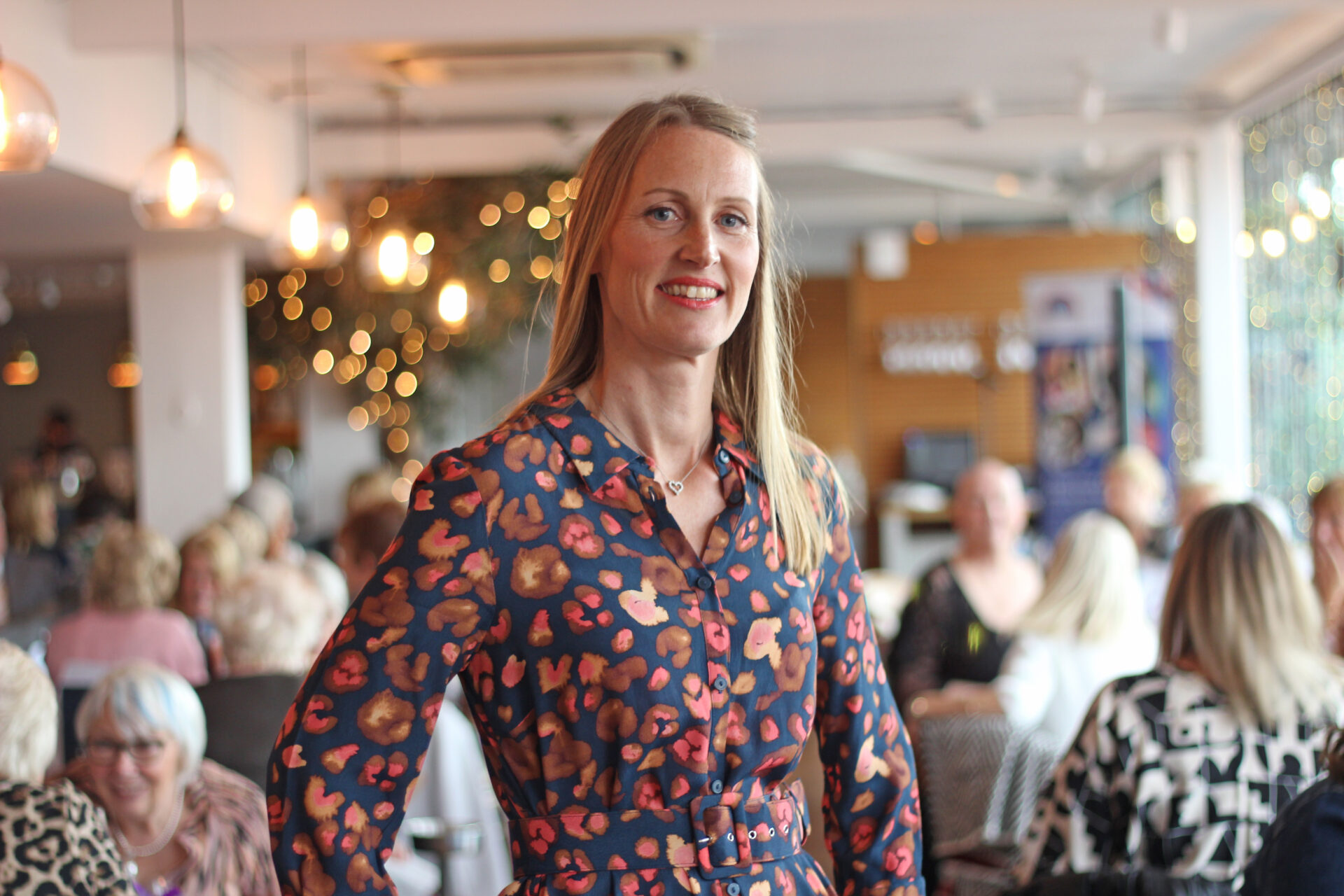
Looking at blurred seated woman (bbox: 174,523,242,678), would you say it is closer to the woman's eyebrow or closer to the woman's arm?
the woman's arm

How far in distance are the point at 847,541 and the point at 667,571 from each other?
27cm

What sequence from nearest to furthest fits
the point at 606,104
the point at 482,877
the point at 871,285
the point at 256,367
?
the point at 482,877
the point at 606,104
the point at 256,367
the point at 871,285

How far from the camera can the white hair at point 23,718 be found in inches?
92.7

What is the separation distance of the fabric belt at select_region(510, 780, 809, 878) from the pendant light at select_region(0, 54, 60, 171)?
2.69 m

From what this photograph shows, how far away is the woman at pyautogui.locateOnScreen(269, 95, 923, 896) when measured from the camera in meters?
1.17

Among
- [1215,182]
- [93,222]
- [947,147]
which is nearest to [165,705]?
[93,222]

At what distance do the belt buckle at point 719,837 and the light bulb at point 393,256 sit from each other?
Result: 599 cm

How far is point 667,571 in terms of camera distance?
126cm

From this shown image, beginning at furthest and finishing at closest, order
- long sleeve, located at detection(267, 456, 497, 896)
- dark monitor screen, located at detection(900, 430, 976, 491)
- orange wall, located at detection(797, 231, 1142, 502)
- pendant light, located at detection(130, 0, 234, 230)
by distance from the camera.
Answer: orange wall, located at detection(797, 231, 1142, 502), dark monitor screen, located at detection(900, 430, 976, 491), pendant light, located at detection(130, 0, 234, 230), long sleeve, located at detection(267, 456, 497, 896)

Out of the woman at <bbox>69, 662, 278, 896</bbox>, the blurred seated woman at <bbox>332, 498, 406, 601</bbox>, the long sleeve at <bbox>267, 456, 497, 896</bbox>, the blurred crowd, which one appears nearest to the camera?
the long sleeve at <bbox>267, 456, 497, 896</bbox>

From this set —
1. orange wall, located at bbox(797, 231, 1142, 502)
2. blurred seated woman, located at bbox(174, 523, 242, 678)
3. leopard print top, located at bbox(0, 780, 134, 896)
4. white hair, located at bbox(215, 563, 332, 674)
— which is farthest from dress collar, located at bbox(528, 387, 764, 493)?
orange wall, located at bbox(797, 231, 1142, 502)

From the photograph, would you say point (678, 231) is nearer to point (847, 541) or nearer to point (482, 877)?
point (847, 541)

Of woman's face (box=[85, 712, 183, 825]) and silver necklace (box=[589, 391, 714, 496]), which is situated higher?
silver necklace (box=[589, 391, 714, 496])

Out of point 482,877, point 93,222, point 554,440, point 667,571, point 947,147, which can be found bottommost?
point 482,877
